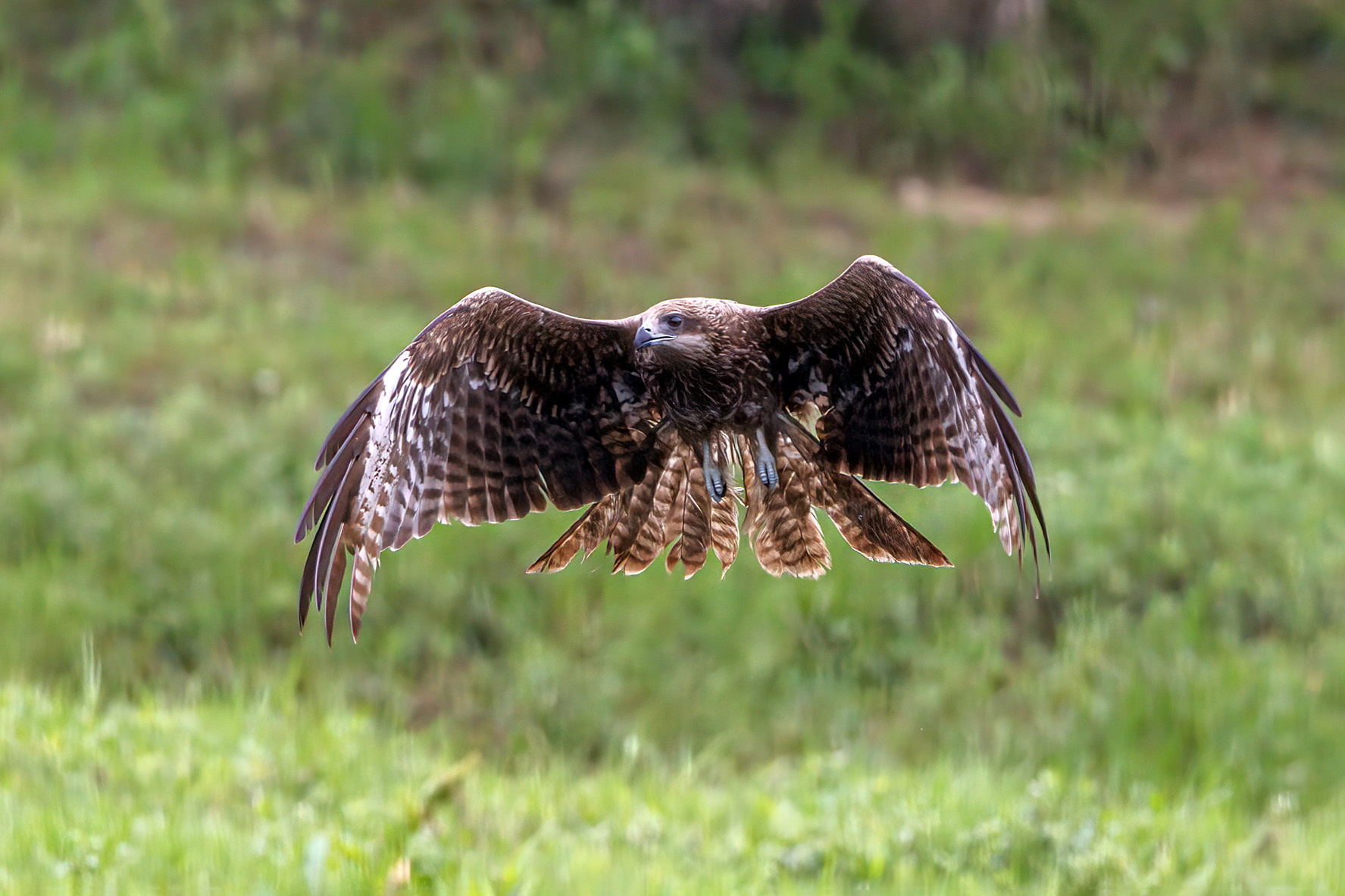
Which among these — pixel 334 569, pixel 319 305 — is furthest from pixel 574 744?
pixel 319 305

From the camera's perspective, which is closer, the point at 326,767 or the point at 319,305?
the point at 326,767

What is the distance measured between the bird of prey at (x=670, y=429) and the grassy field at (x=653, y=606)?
1148mm

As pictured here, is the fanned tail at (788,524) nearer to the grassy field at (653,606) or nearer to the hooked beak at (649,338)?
the hooked beak at (649,338)

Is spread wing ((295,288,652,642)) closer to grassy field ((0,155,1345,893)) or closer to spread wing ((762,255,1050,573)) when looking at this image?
spread wing ((762,255,1050,573))

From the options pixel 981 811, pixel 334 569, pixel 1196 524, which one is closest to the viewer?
pixel 334 569

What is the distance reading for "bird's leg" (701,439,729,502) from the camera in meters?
4.00

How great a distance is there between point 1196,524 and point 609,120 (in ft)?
25.9

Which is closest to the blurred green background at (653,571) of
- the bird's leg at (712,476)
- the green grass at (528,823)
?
the green grass at (528,823)

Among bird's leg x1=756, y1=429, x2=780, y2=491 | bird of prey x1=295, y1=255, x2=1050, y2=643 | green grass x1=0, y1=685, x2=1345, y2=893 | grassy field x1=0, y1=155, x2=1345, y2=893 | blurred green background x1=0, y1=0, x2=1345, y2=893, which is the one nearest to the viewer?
bird of prey x1=295, y1=255, x2=1050, y2=643

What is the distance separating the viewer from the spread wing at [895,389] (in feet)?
12.2

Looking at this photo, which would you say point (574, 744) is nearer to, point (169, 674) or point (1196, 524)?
point (169, 674)

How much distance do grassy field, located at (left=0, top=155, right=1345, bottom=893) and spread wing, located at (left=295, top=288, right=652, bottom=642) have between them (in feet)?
3.71

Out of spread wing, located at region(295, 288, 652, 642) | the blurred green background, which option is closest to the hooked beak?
spread wing, located at region(295, 288, 652, 642)

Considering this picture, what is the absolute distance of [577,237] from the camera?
1210 cm
